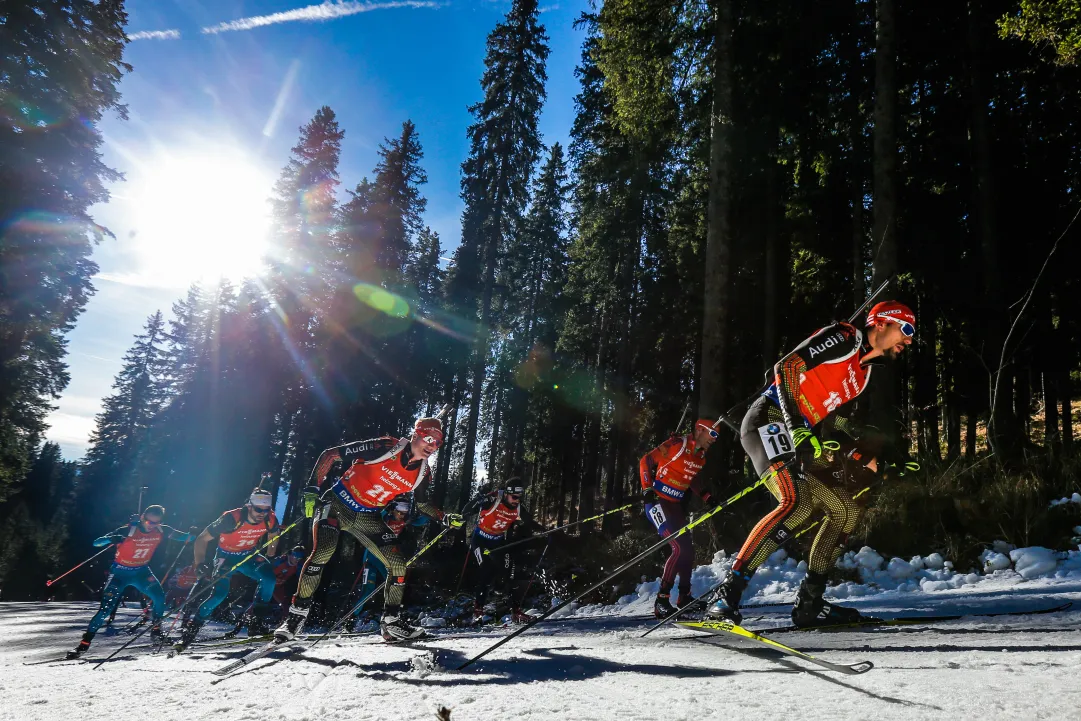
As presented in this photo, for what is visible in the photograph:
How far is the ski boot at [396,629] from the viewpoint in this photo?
21.6ft

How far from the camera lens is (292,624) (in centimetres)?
674

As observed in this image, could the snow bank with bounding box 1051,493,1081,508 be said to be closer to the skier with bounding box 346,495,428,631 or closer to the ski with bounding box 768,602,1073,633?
the ski with bounding box 768,602,1073,633

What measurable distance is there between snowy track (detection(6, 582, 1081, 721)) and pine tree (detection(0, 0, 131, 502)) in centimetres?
1800

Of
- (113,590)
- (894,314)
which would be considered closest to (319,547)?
(894,314)

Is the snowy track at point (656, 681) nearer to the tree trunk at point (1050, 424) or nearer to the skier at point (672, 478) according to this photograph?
the skier at point (672, 478)

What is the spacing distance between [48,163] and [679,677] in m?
23.5

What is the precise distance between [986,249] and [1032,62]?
4.36 metres

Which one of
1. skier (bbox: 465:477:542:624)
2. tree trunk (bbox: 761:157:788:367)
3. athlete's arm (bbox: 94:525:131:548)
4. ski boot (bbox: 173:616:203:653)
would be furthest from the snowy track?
tree trunk (bbox: 761:157:788:367)

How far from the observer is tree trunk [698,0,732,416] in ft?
37.7

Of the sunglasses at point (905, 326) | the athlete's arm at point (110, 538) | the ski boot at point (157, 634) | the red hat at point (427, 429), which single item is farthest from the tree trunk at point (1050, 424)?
the athlete's arm at point (110, 538)

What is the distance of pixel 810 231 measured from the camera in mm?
16625

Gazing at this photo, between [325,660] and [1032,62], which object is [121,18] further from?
[1032,62]

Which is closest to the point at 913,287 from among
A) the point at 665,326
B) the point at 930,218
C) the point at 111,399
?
the point at 930,218

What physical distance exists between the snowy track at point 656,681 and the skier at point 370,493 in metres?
1.12
